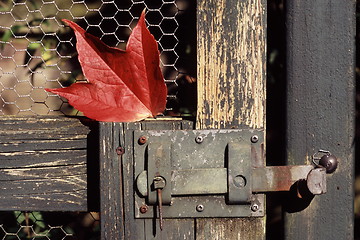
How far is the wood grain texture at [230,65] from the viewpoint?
0.90 m

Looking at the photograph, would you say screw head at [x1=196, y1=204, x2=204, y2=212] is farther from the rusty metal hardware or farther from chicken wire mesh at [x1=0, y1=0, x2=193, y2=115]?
chicken wire mesh at [x1=0, y1=0, x2=193, y2=115]

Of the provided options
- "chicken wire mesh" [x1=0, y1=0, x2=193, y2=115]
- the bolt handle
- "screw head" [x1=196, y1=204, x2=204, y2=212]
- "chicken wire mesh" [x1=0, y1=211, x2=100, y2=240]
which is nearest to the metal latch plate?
"screw head" [x1=196, y1=204, x2=204, y2=212]

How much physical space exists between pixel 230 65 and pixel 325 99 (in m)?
0.17

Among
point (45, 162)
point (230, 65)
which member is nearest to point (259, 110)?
point (230, 65)

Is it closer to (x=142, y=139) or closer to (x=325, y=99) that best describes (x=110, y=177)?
(x=142, y=139)

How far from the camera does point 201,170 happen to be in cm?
89

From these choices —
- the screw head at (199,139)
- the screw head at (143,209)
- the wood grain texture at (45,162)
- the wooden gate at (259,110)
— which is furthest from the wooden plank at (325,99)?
the wood grain texture at (45,162)

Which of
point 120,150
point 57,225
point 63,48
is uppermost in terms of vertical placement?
point 63,48

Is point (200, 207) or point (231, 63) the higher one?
point (231, 63)

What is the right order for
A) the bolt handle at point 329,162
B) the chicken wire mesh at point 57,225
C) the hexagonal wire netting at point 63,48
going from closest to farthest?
the bolt handle at point 329,162 < the hexagonal wire netting at point 63,48 < the chicken wire mesh at point 57,225

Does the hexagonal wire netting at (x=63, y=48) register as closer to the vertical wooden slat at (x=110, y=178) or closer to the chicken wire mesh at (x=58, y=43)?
the chicken wire mesh at (x=58, y=43)

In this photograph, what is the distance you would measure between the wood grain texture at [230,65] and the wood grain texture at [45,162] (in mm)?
229

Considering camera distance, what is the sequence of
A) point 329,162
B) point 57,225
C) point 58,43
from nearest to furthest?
point 329,162, point 58,43, point 57,225

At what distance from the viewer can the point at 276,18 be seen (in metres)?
1.61
